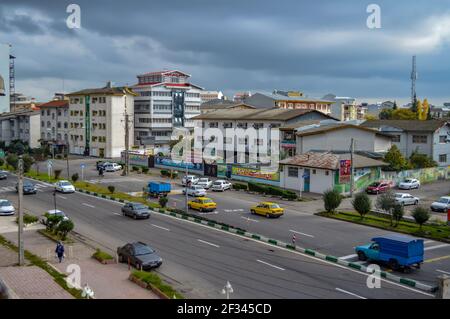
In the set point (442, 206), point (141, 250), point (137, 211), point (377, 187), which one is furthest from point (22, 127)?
point (141, 250)

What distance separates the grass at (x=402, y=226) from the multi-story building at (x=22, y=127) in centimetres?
9205

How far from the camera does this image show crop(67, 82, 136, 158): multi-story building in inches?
3853

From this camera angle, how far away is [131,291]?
20.5 meters

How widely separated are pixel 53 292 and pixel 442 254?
20.8m

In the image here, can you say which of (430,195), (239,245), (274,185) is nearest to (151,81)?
(274,185)

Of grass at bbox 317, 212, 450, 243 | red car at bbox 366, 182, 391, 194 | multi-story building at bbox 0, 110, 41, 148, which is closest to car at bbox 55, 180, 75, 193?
grass at bbox 317, 212, 450, 243

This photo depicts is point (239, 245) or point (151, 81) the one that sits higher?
point (151, 81)

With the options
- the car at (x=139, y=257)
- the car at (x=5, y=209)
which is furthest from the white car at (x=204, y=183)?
the car at (x=139, y=257)

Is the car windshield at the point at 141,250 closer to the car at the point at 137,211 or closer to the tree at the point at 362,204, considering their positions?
the car at the point at 137,211

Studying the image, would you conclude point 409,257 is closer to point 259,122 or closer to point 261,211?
point 261,211

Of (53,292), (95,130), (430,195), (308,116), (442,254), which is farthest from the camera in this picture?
(95,130)

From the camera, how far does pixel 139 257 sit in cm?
2458

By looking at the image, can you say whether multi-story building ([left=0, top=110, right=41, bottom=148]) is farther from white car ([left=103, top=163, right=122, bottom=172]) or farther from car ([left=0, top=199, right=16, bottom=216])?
car ([left=0, top=199, right=16, bottom=216])

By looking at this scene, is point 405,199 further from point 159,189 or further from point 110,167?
point 110,167
